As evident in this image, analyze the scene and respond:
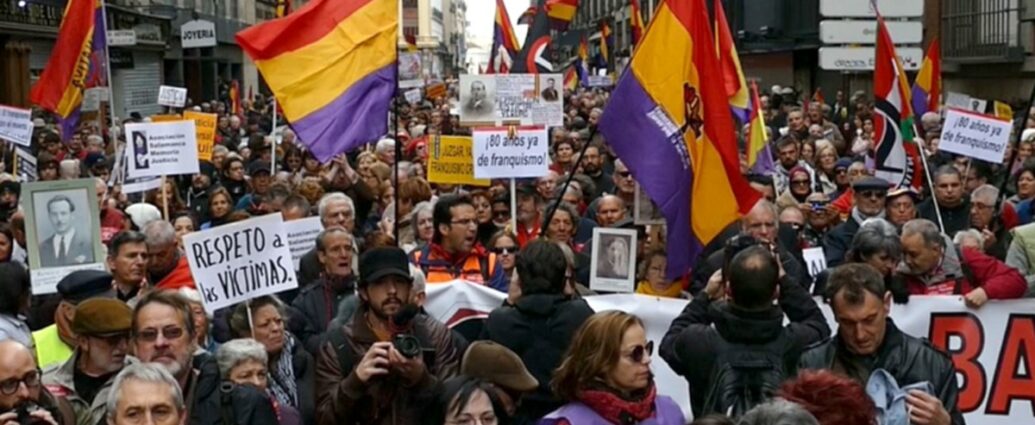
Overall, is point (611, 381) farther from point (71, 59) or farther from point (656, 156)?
point (71, 59)

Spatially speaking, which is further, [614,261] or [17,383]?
[614,261]

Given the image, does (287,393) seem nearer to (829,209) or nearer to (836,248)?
(836,248)

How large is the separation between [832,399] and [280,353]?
288cm

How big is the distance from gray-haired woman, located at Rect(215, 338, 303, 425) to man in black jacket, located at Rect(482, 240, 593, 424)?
924mm

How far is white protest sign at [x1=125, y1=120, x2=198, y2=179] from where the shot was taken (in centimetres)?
1200

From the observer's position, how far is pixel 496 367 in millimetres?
5332

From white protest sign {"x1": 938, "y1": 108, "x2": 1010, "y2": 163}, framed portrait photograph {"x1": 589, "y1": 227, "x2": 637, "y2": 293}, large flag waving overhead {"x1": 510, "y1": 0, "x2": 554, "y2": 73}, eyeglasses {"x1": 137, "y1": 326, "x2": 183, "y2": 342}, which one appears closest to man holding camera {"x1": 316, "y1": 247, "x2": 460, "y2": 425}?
eyeglasses {"x1": 137, "y1": 326, "x2": 183, "y2": 342}

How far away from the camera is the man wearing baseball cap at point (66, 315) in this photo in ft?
21.6

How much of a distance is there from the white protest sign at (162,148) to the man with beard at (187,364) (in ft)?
20.6

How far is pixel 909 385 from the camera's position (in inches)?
199

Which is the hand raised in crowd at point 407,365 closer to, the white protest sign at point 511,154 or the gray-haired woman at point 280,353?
the gray-haired woman at point 280,353

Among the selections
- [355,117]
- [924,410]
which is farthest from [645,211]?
[924,410]

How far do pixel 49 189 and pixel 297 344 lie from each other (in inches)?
103

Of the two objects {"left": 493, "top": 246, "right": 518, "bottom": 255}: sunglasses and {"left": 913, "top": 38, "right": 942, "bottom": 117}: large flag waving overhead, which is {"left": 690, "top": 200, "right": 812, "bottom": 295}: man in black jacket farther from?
{"left": 913, "top": 38, "right": 942, "bottom": 117}: large flag waving overhead
